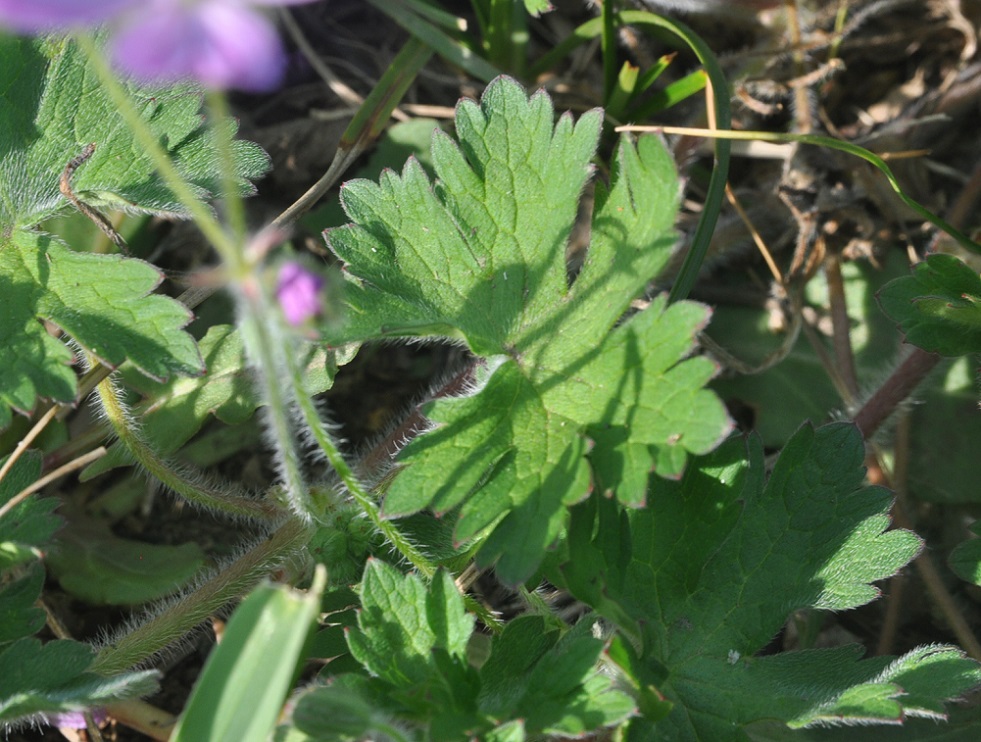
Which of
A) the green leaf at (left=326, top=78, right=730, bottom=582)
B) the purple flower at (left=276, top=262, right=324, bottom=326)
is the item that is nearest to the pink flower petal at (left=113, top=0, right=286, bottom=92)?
the purple flower at (left=276, top=262, right=324, bottom=326)

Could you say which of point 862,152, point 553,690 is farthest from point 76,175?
Answer: point 862,152

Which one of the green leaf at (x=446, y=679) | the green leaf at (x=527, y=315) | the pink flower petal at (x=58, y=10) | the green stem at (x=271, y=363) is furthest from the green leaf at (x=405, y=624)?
the pink flower petal at (x=58, y=10)

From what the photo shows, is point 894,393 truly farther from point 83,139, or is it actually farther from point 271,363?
point 83,139

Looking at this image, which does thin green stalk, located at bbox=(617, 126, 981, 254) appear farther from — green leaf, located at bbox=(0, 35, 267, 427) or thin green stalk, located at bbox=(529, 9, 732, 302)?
green leaf, located at bbox=(0, 35, 267, 427)

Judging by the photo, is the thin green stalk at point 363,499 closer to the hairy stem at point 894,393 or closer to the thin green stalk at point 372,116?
the thin green stalk at point 372,116

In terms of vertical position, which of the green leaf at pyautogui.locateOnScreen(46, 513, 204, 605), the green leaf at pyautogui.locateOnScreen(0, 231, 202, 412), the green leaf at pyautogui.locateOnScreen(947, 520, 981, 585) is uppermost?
the green leaf at pyautogui.locateOnScreen(0, 231, 202, 412)

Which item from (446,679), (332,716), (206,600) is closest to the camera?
(332,716)

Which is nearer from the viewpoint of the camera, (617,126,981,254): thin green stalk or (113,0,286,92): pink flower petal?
(113,0,286,92): pink flower petal
